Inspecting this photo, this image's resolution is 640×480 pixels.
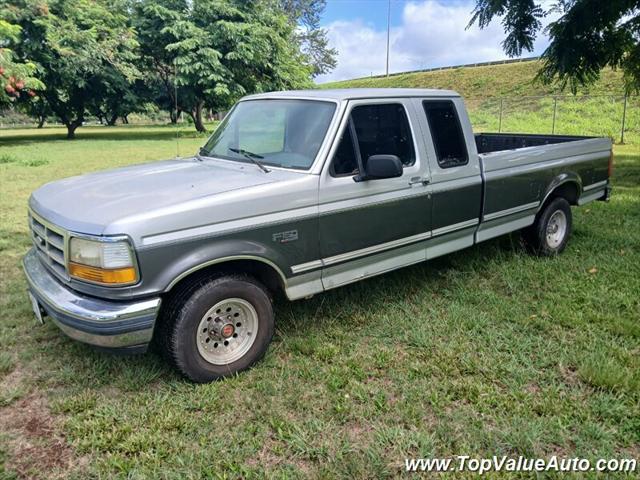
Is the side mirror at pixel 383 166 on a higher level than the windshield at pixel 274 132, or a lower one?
lower

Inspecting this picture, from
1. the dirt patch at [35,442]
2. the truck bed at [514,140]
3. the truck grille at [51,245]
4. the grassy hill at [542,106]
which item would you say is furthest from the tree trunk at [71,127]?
the dirt patch at [35,442]

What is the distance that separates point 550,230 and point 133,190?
4851mm

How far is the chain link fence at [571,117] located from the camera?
20.7 metres

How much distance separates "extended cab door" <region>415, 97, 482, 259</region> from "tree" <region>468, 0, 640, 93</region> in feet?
16.1

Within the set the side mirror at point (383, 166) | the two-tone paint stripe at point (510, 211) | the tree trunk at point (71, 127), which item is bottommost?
the two-tone paint stripe at point (510, 211)

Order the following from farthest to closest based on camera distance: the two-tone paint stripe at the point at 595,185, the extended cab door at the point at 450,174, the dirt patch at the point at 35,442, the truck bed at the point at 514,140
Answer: the truck bed at the point at 514,140
the two-tone paint stripe at the point at 595,185
the extended cab door at the point at 450,174
the dirt patch at the point at 35,442

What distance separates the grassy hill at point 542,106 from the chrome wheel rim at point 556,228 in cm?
863

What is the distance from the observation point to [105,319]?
9.67 feet

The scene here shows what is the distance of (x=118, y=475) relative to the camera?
2652mm

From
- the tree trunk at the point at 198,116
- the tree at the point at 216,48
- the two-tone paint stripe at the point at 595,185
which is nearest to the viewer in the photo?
the two-tone paint stripe at the point at 595,185

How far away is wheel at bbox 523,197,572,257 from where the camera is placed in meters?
5.81

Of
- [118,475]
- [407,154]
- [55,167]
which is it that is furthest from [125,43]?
[118,475]

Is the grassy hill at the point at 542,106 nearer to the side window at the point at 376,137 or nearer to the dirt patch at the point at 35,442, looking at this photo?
the side window at the point at 376,137

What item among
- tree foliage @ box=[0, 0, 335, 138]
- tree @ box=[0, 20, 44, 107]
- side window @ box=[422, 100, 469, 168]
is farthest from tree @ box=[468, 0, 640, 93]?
tree foliage @ box=[0, 0, 335, 138]
